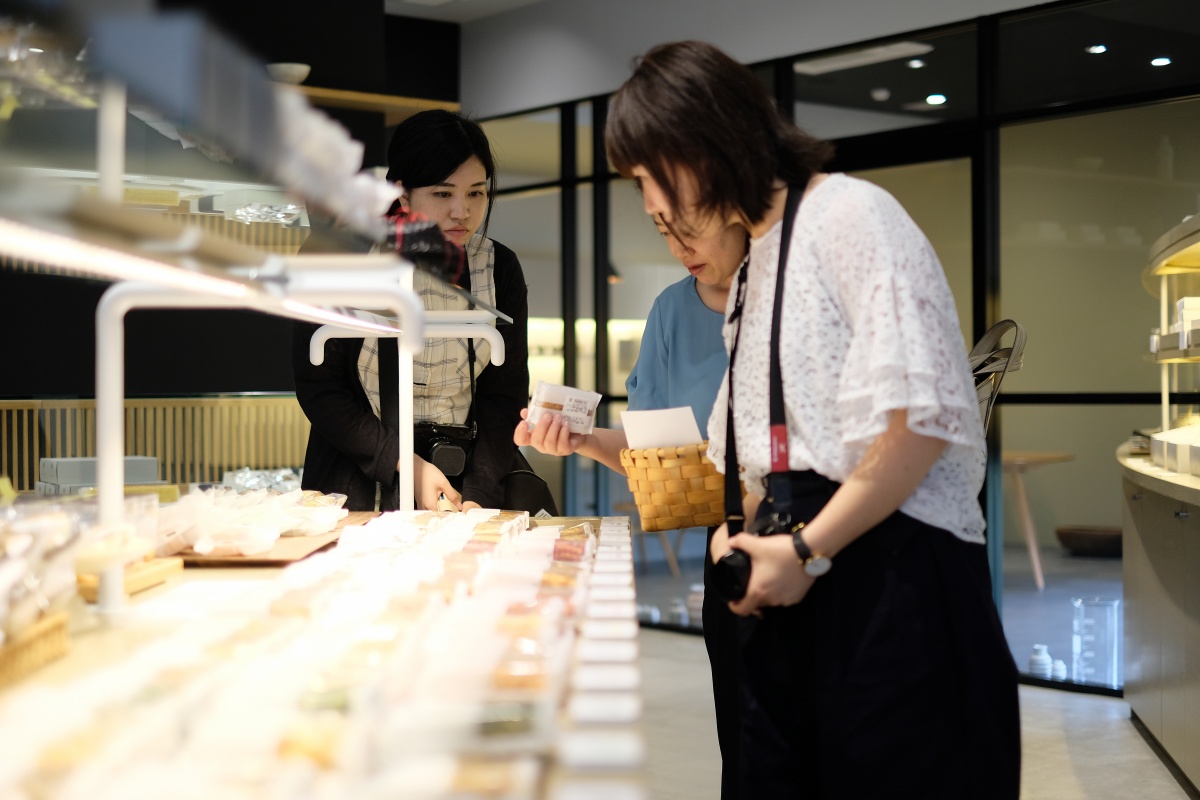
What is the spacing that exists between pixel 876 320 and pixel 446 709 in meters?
0.81

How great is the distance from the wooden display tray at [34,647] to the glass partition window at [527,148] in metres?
6.01

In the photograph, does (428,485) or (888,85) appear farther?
(888,85)

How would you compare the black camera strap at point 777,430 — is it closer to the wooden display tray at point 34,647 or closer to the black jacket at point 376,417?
the wooden display tray at point 34,647

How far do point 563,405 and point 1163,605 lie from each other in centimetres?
259

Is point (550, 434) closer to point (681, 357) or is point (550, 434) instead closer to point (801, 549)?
point (681, 357)

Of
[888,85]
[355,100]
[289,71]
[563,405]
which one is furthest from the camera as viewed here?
[888,85]

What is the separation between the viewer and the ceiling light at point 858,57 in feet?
17.8

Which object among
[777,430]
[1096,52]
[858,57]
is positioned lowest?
[777,430]

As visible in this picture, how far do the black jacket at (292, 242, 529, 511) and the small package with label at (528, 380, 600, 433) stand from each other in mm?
518

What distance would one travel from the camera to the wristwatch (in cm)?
151

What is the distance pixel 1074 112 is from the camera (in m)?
5.00

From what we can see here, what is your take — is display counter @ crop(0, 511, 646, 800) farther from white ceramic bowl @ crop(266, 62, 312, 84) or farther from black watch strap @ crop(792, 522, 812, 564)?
white ceramic bowl @ crop(266, 62, 312, 84)

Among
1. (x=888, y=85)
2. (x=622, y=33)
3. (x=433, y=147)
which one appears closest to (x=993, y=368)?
(x=433, y=147)

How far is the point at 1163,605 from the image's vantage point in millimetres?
3693
